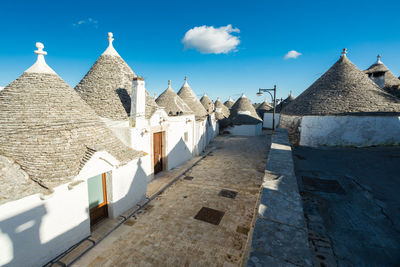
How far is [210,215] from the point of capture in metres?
6.44

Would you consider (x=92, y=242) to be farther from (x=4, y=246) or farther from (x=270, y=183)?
(x=270, y=183)

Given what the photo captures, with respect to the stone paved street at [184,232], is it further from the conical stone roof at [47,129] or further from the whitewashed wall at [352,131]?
the whitewashed wall at [352,131]

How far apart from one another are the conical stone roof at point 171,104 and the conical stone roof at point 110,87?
4213 millimetres

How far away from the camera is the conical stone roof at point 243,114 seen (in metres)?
28.0

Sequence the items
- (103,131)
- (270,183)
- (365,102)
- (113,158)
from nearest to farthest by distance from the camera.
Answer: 1. (270,183)
2. (113,158)
3. (103,131)
4. (365,102)

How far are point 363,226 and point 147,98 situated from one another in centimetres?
955

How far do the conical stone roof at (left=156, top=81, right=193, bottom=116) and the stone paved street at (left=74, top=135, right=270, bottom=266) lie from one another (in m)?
6.37

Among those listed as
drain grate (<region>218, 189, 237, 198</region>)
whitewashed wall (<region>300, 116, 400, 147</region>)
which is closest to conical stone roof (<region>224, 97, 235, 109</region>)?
whitewashed wall (<region>300, 116, 400, 147</region>)

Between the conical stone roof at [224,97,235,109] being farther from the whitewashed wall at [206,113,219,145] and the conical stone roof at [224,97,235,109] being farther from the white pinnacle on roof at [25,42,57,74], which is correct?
the white pinnacle on roof at [25,42,57,74]

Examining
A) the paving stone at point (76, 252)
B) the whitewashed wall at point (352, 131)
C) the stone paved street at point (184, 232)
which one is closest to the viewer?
the paving stone at point (76, 252)

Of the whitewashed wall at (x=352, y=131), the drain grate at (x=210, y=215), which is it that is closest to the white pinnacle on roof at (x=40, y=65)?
the drain grate at (x=210, y=215)

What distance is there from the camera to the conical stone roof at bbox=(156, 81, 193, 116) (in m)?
13.9

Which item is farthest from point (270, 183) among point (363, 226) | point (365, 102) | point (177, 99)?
point (365, 102)

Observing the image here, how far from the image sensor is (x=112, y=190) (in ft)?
19.6
